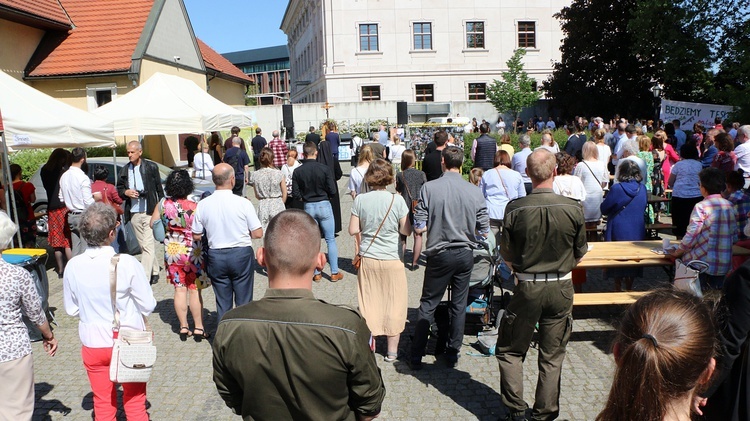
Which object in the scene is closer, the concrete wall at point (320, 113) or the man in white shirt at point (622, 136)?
the man in white shirt at point (622, 136)

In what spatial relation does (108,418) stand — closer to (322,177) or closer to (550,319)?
(550,319)

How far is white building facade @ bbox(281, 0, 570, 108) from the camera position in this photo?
47.3 m

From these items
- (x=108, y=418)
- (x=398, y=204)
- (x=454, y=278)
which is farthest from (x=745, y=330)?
(x=108, y=418)

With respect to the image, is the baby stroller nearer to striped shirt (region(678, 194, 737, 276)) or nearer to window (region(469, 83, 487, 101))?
striped shirt (region(678, 194, 737, 276))

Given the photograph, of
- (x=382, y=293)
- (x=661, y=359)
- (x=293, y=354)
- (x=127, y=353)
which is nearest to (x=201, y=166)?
(x=382, y=293)

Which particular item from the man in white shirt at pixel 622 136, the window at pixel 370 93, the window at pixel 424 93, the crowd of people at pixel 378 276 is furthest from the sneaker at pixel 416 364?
the window at pixel 370 93

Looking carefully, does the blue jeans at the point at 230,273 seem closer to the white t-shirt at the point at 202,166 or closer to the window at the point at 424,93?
the white t-shirt at the point at 202,166

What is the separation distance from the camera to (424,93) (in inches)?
1911

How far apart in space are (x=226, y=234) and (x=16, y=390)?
238 centimetres

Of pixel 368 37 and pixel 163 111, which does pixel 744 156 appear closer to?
pixel 163 111

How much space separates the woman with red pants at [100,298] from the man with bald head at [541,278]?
264 centimetres

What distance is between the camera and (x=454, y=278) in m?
5.65

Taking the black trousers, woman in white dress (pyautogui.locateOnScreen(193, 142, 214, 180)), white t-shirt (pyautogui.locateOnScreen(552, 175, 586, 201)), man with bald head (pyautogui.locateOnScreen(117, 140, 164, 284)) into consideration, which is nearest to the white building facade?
woman in white dress (pyautogui.locateOnScreen(193, 142, 214, 180))

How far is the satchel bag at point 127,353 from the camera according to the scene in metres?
4.07
